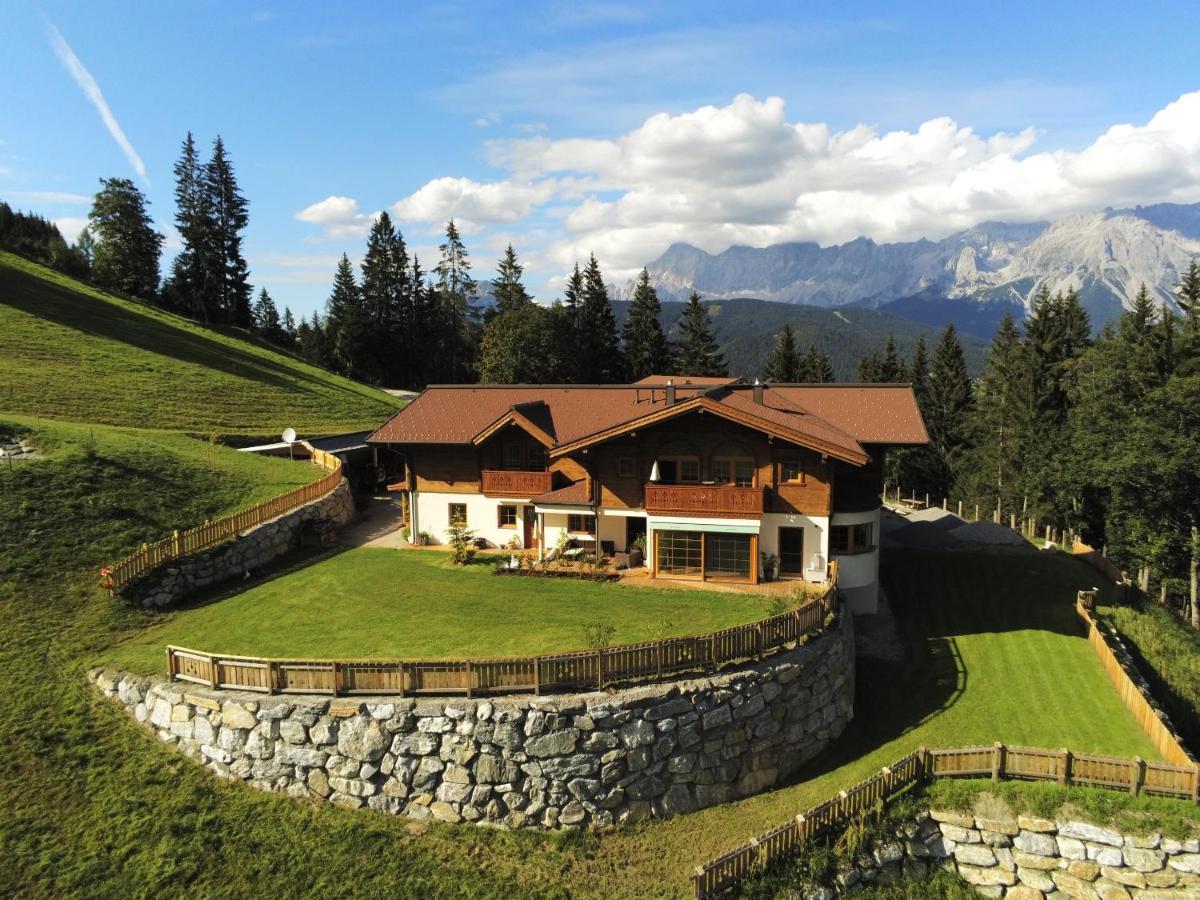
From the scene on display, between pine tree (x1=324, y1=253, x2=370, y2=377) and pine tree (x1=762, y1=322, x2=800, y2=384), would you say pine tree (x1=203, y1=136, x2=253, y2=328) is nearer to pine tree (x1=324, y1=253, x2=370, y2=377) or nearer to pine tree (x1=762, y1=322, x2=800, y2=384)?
pine tree (x1=324, y1=253, x2=370, y2=377)

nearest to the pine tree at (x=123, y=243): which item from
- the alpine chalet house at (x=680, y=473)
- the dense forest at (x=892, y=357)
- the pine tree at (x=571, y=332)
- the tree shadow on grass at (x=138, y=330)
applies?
the dense forest at (x=892, y=357)

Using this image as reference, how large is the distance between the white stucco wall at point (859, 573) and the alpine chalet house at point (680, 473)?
6 centimetres

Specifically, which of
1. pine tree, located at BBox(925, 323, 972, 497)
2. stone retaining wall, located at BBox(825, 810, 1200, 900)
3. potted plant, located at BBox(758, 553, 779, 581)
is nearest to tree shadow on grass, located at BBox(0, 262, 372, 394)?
potted plant, located at BBox(758, 553, 779, 581)

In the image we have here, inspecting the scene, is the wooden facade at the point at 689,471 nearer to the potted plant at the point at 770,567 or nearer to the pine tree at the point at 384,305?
the potted plant at the point at 770,567

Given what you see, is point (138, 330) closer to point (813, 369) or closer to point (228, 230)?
point (228, 230)

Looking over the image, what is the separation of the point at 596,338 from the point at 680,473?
47413mm

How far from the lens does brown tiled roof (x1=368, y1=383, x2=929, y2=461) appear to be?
24.8 meters

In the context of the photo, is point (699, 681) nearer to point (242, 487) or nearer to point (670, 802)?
point (670, 802)

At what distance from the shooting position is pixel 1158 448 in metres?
32.0

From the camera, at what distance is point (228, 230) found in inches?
3125

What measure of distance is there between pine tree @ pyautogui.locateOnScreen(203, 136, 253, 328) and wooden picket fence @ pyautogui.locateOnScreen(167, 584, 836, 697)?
73.3m

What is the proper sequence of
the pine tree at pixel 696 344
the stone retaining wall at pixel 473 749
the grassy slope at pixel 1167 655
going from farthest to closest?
the pine tree at pixel 696 344
the grassy slope at pixel 1167 655
the stone retaining wall at pixel 473 749

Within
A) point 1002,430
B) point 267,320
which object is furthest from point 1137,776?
point 267,320

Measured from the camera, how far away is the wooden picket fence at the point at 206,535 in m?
21.2
